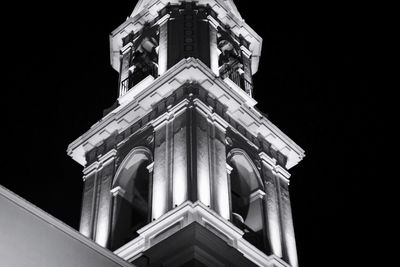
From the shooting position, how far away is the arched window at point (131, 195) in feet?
92.1

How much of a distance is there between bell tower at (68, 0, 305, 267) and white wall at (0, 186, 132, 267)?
13.0 feet

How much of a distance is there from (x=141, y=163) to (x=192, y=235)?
7.24m

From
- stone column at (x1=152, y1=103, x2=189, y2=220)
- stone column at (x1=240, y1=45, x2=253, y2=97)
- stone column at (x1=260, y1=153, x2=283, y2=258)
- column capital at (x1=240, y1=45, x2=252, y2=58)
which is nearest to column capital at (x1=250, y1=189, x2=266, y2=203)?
stone column at (x1=260, y1=153, x2=283, y2=258)

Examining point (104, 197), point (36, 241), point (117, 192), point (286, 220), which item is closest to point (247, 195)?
point (286, 220)

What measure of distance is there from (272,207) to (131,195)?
4956mm

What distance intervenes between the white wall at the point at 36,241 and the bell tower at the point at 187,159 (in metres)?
3.97

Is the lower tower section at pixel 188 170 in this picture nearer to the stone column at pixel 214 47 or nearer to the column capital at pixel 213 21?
the stone column at pixel 214 47

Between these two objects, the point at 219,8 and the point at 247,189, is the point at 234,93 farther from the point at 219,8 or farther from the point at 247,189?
the point at 219,8

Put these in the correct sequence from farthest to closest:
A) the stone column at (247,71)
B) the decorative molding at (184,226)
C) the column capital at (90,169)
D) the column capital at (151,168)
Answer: the stone column at (247,71) → the column capital at (90,169) → the column capital at (151,168) → the decorative molding at (184,226)

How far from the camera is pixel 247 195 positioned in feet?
97.3

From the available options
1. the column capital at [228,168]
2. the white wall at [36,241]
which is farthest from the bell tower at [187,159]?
the white wall at [36,241]

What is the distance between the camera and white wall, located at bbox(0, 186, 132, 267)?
→ 18.3 meters

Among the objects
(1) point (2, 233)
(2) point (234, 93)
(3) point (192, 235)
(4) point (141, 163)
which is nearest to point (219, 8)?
(2) point (234, 93)

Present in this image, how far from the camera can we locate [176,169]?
1066 inches
